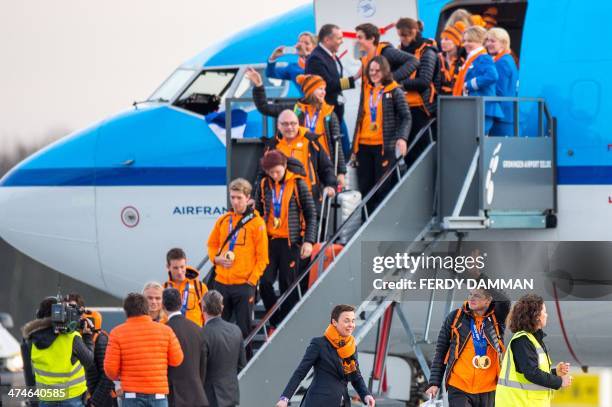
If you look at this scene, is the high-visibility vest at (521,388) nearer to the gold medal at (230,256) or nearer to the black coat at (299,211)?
the black coat at (299,211)

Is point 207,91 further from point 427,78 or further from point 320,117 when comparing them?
point 427,78

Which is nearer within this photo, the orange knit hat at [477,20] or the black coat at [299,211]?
the black coat at [299,211]

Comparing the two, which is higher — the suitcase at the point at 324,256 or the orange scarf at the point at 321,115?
the orange scarf at the point at 321,115

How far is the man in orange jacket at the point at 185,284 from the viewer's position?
1433 cm

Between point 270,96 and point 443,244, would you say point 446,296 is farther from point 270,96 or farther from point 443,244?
point 270,96

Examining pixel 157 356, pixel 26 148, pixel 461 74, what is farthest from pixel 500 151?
pixel 26 148

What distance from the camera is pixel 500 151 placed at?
591 inches

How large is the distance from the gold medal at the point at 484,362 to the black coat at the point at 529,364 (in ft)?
3.35

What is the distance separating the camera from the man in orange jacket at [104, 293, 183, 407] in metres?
12.4

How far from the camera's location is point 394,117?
49.3ft

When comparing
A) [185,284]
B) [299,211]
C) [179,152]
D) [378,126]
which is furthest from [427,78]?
[179,152]

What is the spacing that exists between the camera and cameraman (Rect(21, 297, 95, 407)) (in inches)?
3.2

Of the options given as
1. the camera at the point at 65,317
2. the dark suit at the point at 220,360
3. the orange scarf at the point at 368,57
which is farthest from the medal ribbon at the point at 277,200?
the camera at the point at 65,317

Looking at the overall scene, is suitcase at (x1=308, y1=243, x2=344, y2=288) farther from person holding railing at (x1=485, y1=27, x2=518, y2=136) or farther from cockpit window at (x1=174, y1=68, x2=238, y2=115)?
cockpit window at (x1=174, y1=68, x2=238, y2=115)
